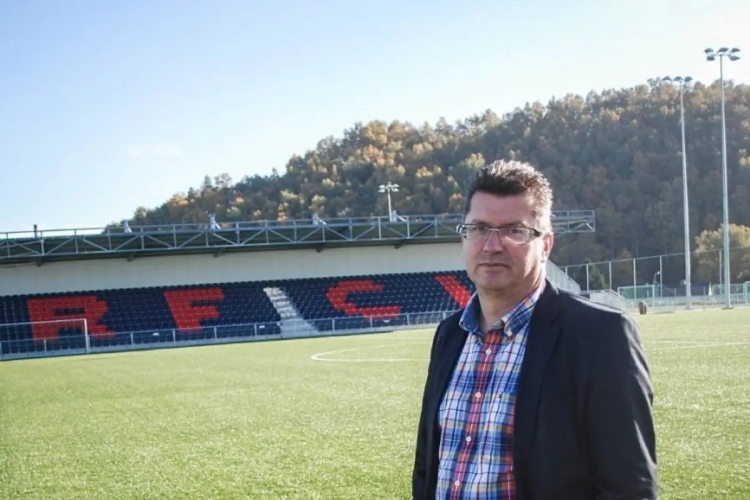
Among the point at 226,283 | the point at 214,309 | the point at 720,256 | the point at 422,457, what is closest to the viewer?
the point at 422,457

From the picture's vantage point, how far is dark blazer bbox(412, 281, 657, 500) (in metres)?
2.19

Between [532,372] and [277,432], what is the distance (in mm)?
6692

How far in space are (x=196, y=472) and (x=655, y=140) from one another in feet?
237

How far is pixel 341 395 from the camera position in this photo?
11562 millimetres

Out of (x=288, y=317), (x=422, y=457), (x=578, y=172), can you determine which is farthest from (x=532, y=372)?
(x=578, y=172)

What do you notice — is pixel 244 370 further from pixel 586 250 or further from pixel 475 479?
pixel 586 250

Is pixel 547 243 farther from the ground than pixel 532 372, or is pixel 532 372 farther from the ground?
pixel 547 243

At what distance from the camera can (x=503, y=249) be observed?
2459 mm

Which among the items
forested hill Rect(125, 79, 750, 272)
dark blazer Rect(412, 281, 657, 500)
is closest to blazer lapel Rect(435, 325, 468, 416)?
dark blazer Rect(412, 281, 657, 500)

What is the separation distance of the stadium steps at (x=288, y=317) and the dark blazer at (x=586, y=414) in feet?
110

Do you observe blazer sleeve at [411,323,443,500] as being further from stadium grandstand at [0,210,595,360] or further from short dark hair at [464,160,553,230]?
stadium grandstand at [0,210,595,360]

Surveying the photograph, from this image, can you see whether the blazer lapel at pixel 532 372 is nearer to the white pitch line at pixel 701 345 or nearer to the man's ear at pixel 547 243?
the man's ear at pixel 547 243

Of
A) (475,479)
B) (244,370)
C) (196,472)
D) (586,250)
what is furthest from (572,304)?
(586,250)

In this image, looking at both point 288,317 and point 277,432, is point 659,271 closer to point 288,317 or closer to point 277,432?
point 288,317
